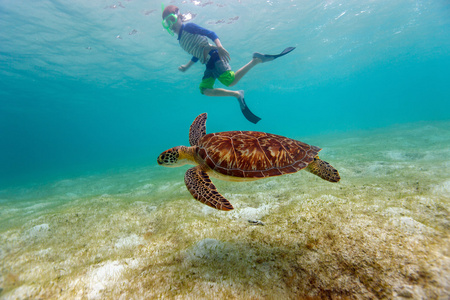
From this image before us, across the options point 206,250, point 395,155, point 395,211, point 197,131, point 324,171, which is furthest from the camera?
point 395,155

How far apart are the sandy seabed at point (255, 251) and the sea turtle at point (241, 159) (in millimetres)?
660

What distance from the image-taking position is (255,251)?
1941 millimetres

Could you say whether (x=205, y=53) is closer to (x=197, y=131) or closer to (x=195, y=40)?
(x=195, y=40)

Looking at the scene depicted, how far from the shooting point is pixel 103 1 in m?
11.0

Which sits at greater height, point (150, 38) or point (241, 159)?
point (150, 38)

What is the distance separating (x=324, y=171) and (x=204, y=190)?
2.11m

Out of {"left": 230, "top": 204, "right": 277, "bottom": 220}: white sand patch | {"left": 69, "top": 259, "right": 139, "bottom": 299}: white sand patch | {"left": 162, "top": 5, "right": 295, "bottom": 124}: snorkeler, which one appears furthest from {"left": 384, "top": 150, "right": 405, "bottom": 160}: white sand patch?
{"left": 69, "top": 259, "right": 139, "bottom": 299}: white sand patch

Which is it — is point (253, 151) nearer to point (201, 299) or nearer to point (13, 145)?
point (201, 299)

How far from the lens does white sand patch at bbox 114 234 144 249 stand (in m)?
2.45

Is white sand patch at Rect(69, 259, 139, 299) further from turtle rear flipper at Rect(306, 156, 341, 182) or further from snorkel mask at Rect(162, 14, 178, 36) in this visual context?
snorkel mask at Rect(162, 14, 178, 36)

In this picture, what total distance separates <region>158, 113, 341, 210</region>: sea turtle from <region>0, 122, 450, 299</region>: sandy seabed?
0.66 m

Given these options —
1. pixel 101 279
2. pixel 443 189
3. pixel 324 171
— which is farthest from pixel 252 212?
pixel 443 189

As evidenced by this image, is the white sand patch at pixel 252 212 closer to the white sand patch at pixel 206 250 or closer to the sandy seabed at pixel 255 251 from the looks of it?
the sandy seabed at pixel 255 251

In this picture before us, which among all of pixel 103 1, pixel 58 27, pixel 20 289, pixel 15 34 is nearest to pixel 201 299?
pixel 20 289
